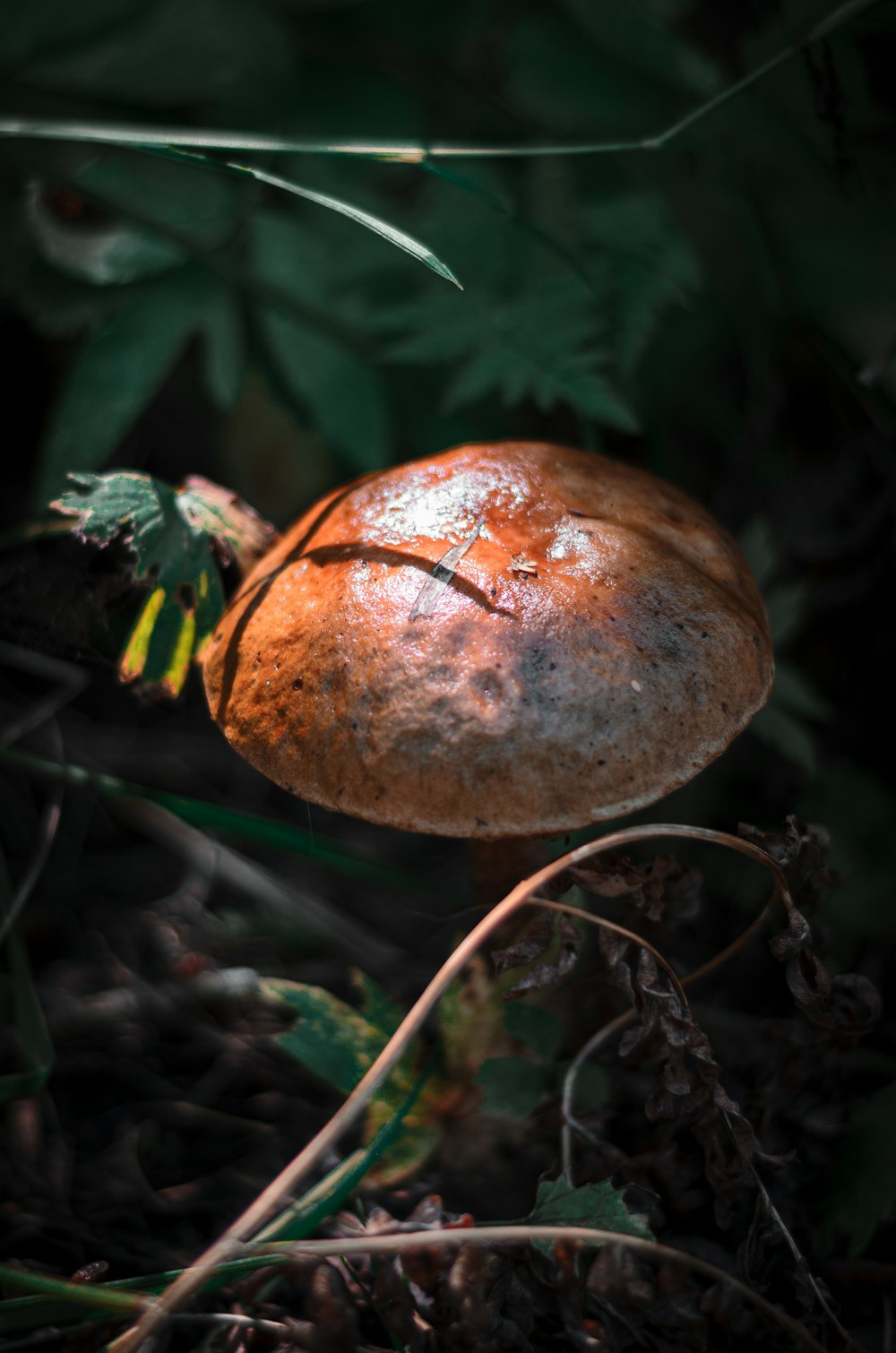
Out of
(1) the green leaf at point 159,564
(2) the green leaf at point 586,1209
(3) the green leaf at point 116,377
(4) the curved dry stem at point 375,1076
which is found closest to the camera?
(4) the curved dry stem at point 375,1076

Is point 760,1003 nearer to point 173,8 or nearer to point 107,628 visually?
point 107,628

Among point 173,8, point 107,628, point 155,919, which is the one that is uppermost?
point 173,8

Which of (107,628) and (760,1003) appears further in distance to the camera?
(760,1003)

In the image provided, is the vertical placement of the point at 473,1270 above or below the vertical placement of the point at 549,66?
below

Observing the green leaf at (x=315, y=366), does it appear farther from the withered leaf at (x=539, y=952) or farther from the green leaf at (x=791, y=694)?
the withered leaf at (x=539, y=952)

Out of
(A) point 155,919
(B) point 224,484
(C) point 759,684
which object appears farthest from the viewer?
(B) point 224,484

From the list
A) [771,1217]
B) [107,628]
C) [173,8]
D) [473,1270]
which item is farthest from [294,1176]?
[173,8]

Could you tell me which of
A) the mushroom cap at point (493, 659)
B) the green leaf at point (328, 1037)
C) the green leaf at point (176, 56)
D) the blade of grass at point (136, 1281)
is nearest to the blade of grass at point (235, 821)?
the green leaf at point (328, 1037)
